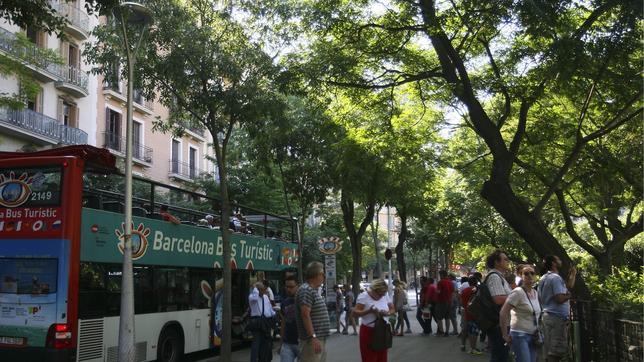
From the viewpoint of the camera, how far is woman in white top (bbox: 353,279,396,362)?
296 inches

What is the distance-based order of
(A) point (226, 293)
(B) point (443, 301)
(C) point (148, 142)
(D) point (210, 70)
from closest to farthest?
(A) point (226, 293) → (D) point (210, 70) → (B) point (443, 301) → (C) point (148, 142)

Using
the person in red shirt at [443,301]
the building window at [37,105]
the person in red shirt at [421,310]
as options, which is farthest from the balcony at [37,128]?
the person in red shirt at [443,301]

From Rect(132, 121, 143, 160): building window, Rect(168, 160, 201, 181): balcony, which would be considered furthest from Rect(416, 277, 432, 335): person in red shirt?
Rect(168, 160, 201, 181): balcony

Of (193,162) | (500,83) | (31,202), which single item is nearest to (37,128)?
(193,162)

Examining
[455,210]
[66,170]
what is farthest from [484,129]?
[455,210]

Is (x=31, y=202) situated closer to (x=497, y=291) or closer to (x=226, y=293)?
(x=226, y=293)

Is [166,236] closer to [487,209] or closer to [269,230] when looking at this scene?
[269,230]

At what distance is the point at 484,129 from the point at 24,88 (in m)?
10.4

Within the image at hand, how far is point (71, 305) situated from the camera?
352 inches

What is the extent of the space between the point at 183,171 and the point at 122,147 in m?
6.87

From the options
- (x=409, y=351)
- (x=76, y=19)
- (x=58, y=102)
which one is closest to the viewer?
(x=409, y=351)

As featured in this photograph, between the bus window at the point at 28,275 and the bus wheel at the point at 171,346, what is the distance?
333 centimetres

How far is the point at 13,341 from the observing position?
9.02 metres

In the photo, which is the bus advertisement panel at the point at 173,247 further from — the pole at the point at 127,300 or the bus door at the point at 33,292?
the bus door at the point at 33,292
